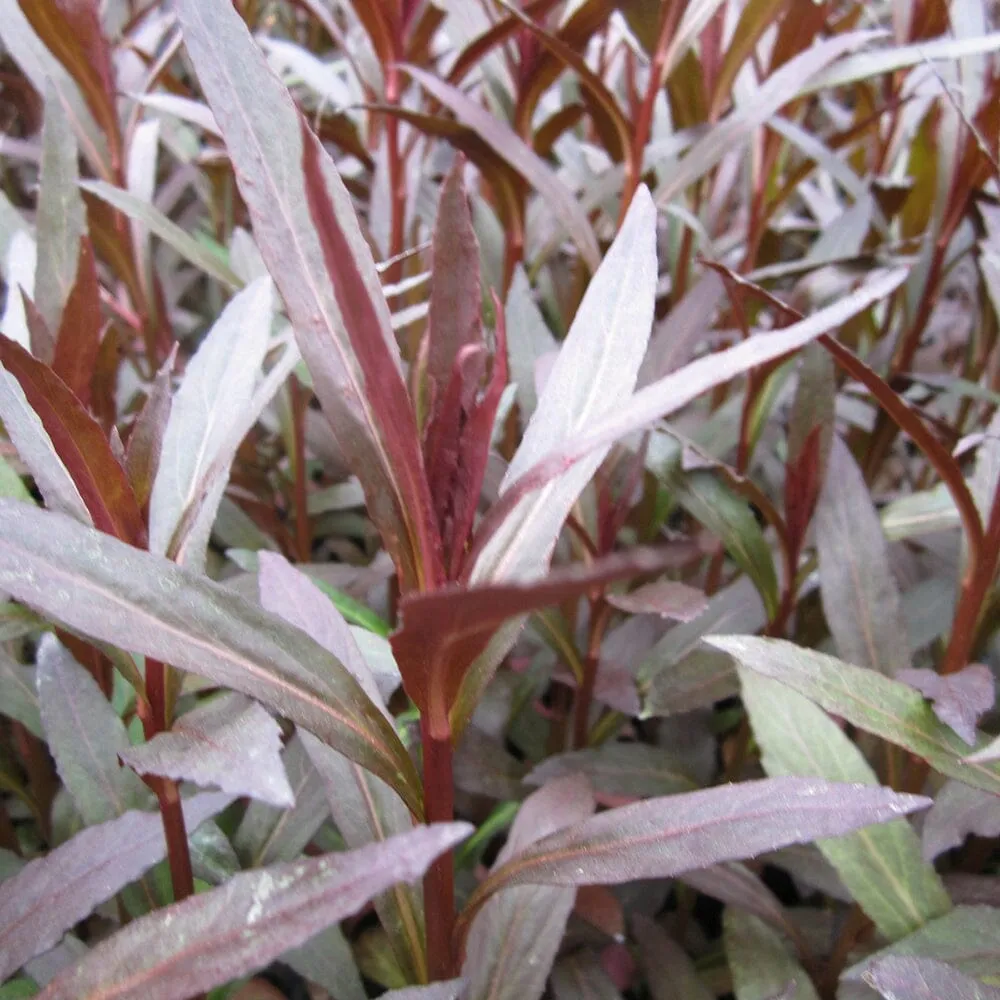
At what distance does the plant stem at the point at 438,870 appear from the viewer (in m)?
0.48

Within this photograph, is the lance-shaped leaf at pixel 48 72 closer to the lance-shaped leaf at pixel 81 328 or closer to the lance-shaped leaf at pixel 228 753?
the lance-shaped leaf at pixel 81 328

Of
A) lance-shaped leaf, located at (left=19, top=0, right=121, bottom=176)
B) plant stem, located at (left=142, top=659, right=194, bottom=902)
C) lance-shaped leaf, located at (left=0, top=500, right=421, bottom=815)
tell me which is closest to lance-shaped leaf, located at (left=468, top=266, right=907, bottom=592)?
lance-shaped leaf, located at (left=0, top=500, right=421, bottom=815)

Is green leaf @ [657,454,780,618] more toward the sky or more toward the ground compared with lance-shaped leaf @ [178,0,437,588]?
more toward the ground

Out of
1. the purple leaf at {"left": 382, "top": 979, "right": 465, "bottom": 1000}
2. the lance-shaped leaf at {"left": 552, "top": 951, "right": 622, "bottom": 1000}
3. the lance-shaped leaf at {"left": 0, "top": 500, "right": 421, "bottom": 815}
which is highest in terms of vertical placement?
the lance-shaped leaf at {"left": 0, "top": 500, "right": 421, "bottom": 815}

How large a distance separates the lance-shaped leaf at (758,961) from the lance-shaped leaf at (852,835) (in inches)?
3.5

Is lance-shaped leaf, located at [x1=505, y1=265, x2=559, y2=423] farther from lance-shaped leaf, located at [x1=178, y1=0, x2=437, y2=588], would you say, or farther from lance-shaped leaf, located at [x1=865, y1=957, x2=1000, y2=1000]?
lance-shaped leaf, located at [x1=865, y1=957, x2=1000, y2=1000]

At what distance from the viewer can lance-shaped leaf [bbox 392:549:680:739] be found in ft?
0.91

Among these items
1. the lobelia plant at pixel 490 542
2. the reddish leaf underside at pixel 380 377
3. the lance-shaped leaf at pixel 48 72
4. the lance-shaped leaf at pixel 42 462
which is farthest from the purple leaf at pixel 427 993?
the lance-shaped leaf at pixel 48 72

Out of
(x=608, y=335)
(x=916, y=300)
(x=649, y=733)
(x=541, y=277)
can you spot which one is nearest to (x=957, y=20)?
(x=916, y=300)

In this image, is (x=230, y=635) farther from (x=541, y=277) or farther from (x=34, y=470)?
(x=541, y=277)

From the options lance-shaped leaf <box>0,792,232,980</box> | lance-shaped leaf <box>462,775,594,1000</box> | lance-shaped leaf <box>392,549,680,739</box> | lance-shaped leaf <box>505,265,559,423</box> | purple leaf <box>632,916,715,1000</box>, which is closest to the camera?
lance-shaped leaf <box>392,549,680,739</box>

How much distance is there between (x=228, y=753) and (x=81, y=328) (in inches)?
15.6

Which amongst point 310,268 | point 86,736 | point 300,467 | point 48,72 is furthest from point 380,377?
point 48,72

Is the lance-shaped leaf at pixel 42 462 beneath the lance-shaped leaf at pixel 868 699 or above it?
above
